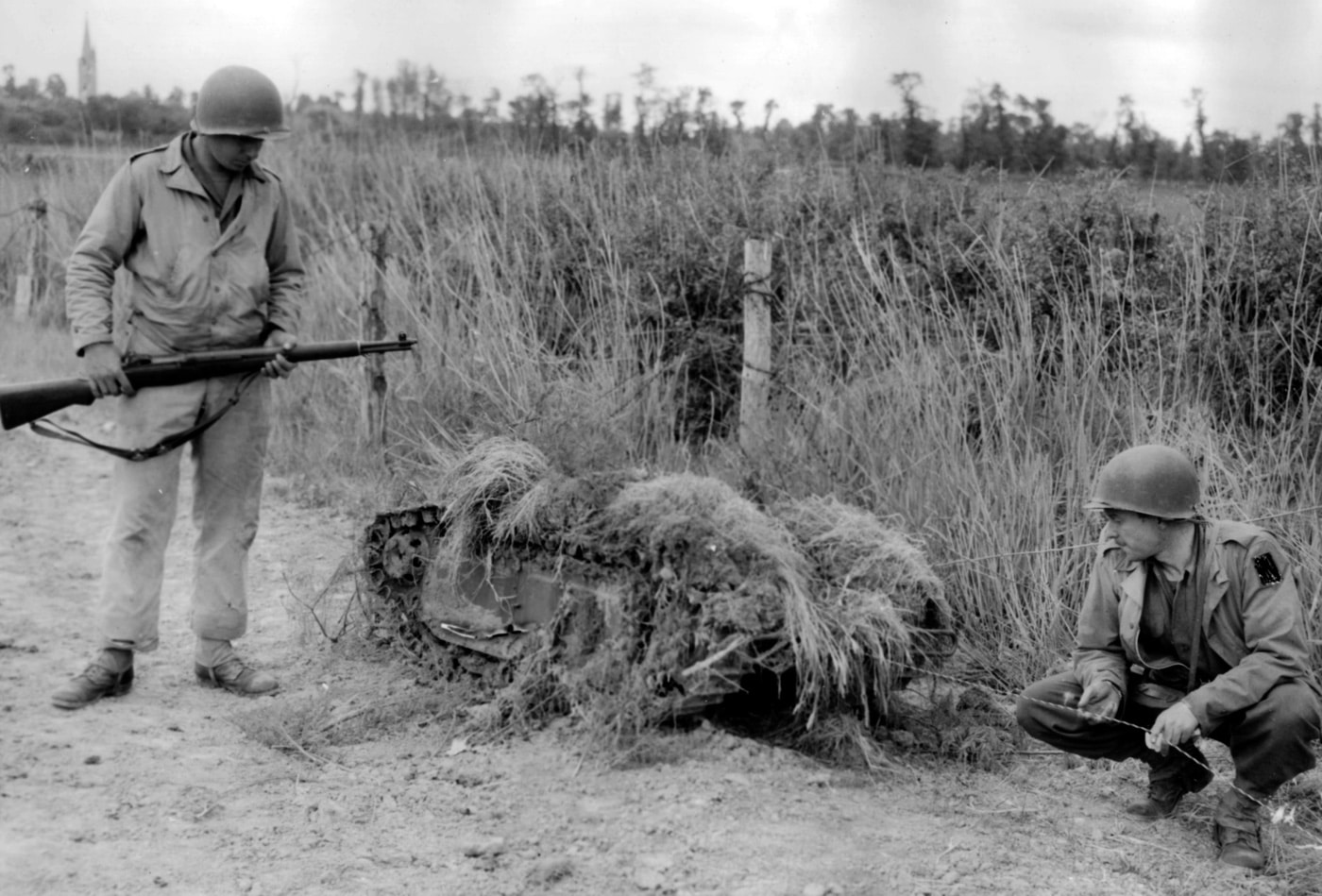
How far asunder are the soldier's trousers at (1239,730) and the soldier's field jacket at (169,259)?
3570 millimetres

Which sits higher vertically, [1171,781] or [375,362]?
[375,362]

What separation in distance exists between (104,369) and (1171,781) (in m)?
4.35

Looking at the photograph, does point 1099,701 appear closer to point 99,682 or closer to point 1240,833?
point 1240,833

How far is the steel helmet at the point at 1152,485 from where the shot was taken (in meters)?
4.43

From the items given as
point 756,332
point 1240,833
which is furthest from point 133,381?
point 1240,833

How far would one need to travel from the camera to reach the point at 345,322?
11859mm

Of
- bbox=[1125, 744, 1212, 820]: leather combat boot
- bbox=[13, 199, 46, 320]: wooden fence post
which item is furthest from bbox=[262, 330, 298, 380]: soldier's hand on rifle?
bbox=[13, 199, 46, 320]: wooden fence post

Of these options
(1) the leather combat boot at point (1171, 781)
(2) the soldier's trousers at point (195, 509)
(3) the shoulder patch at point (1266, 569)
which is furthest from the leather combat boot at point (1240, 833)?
(2) the soldier's trousers at point (195, 509)

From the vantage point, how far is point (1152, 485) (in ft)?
14.6

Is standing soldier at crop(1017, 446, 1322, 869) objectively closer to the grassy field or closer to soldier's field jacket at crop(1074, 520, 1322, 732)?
soldier's field jacket at crop(1074, 520, 1322, 732)

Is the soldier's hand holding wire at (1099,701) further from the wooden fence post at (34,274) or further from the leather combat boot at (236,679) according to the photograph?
the wooden fence post at (34,274)

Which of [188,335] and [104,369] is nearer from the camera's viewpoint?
[104,369]

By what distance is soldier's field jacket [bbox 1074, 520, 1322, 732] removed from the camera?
166 inches

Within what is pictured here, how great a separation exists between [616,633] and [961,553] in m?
2.17
